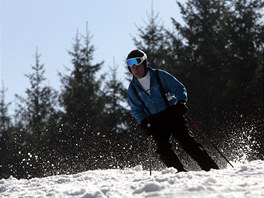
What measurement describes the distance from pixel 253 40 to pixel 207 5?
3.72 metres

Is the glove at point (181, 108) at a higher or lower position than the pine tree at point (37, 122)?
lower

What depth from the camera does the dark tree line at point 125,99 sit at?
74.3 feet

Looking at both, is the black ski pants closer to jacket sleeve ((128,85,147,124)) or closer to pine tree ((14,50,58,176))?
jacket sleeve ((128,85,147,124))

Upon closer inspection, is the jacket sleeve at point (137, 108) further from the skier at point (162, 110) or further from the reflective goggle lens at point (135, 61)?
the reflective goggle lens at point (135, 61)

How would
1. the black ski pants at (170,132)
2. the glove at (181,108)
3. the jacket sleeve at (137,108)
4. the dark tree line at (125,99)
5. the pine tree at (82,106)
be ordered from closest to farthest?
the glove at (181,108), the black ski pants at (170,132), the jacket sleeve at (137,108), the dark tree line at (125,99), the pine tree at (82,106)

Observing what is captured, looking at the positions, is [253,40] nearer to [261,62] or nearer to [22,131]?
[261,62]

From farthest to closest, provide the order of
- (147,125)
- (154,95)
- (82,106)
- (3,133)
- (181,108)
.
Answer: (3,133), (82,106), (154,95), (147,125), (181,108)

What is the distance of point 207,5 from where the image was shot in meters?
28.0

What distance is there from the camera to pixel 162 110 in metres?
7.03

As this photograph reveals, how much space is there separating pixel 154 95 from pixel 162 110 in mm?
252

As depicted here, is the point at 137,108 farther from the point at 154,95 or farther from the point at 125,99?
the point at 125,99

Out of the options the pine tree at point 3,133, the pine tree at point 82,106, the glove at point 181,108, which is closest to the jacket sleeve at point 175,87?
the glove at point 181,108

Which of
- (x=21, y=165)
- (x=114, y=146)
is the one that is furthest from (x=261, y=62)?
(x=21, y=165)

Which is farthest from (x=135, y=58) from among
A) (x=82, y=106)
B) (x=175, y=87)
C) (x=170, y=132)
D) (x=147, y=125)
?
(x=82, y=106)
